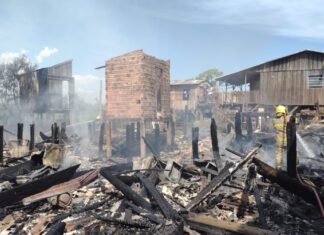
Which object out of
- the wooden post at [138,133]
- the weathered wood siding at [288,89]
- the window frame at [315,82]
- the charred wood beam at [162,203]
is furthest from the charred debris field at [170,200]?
the window frame at [315,82]

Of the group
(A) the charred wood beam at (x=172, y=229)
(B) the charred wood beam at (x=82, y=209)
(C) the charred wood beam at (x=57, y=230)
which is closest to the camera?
(A) the charred wood beam at (x=172, y=229)

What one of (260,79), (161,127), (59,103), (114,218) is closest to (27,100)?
(59,103)

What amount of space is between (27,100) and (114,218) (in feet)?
81.1

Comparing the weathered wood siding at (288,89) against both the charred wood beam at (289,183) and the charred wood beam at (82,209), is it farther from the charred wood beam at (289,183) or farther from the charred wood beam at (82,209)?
the charred wood beam at (82,209)

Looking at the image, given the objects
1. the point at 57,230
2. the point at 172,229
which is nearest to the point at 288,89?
the point at 172,229

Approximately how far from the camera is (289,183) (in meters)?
5.32

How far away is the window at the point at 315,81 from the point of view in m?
24.1

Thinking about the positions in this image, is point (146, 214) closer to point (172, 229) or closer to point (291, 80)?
point (172, 229)

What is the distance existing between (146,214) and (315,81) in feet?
75.1

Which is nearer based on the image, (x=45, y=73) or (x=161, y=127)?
(x=161, y=127)

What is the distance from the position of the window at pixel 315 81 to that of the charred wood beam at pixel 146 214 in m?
22.3

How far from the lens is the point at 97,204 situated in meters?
6.18

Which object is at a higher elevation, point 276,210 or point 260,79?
point 260,79

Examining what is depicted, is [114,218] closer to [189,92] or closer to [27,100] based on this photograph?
[27,100]
